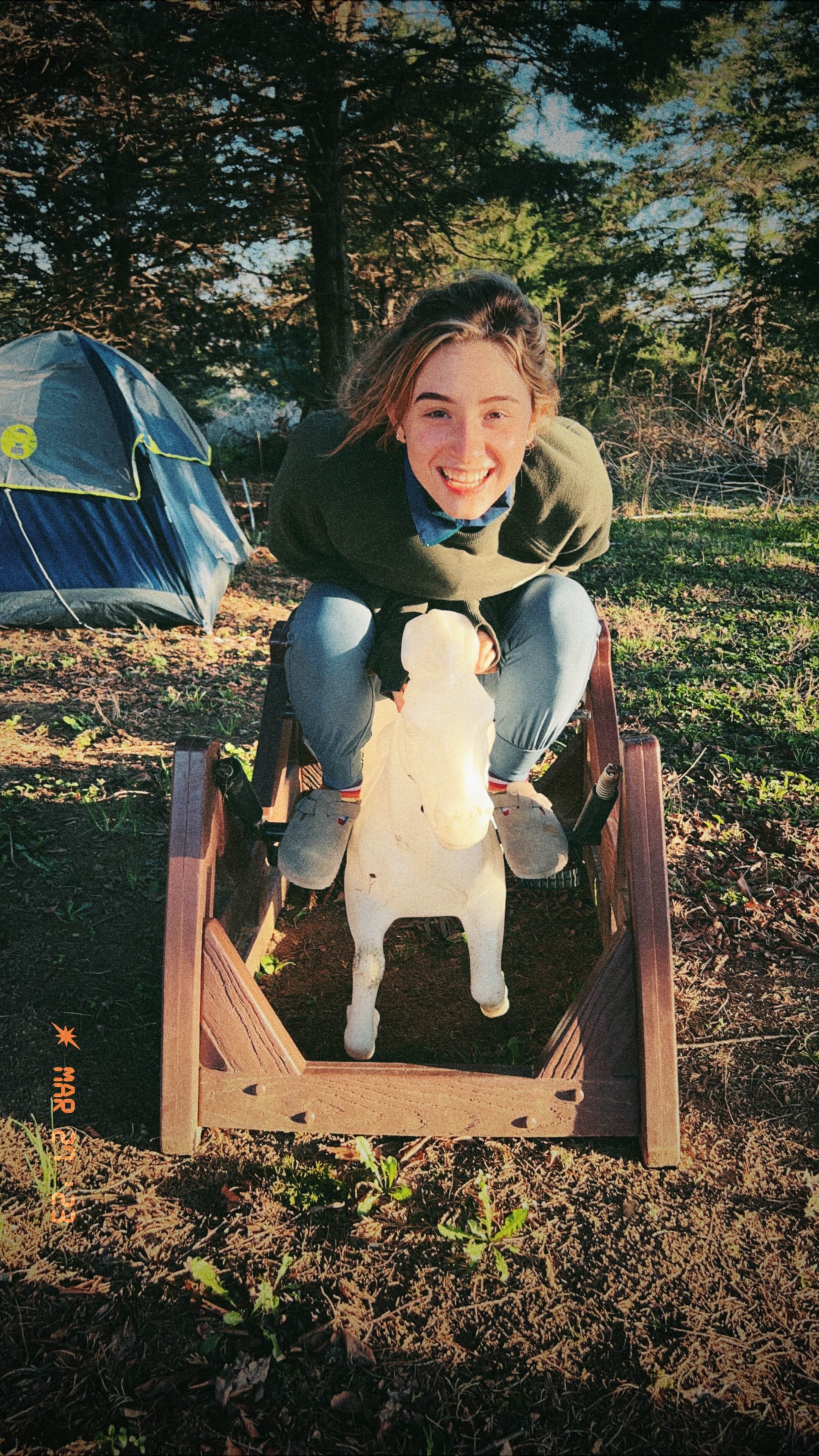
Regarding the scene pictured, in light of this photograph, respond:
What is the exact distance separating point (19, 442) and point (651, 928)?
5819mm

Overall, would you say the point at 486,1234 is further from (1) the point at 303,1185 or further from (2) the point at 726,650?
(2) the point at 726,650

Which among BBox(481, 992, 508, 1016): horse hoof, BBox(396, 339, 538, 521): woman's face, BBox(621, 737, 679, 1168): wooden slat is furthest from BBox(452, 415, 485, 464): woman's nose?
BBox(481, 992, 508, 1016): horse hoof

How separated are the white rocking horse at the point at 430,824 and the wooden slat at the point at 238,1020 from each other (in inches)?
7.9

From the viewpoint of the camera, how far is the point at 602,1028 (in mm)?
1676

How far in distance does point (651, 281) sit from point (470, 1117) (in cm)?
1526

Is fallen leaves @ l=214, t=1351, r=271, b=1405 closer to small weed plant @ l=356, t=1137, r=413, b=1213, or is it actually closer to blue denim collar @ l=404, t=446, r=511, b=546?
small weed plant @ l=356, t=1137, r=413, b=1213

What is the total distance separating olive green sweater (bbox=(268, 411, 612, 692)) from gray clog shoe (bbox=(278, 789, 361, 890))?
0.34 m

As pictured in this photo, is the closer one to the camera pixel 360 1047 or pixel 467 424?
pixel 467 424

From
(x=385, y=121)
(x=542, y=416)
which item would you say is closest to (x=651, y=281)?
(x=385, y=121)

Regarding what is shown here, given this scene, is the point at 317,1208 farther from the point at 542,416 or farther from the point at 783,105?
the point at 783,105

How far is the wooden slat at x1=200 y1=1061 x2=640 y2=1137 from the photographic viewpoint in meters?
1.70

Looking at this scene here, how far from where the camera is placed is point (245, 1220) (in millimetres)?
1609

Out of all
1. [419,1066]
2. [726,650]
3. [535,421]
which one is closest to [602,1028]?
[419,1066]

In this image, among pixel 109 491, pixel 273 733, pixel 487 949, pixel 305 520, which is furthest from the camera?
pixel 109 491
